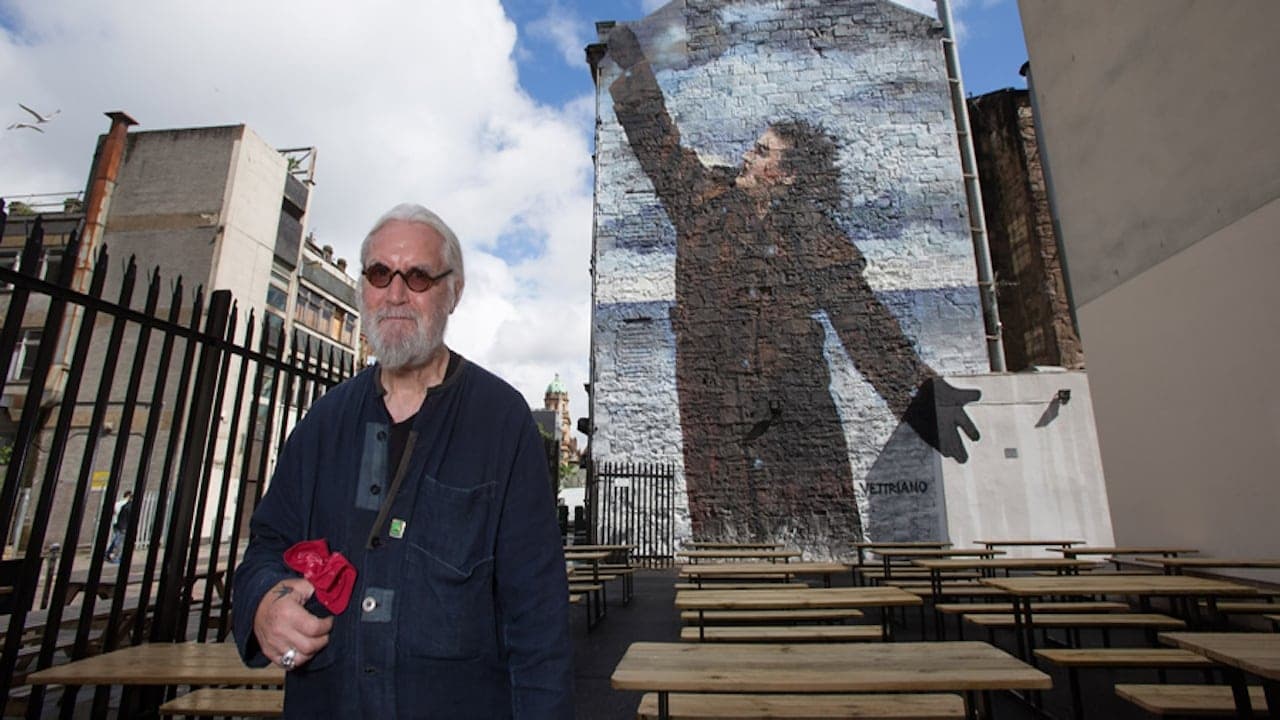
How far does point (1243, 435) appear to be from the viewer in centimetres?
493

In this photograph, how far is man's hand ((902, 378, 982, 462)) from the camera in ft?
36.2

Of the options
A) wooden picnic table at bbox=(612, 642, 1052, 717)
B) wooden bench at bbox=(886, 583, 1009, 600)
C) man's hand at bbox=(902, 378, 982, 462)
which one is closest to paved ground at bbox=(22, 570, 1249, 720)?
wooden bench at bbox=(886, 583, 1009, 600)

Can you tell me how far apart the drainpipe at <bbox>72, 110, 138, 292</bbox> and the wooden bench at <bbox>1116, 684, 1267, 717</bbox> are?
2849 cm

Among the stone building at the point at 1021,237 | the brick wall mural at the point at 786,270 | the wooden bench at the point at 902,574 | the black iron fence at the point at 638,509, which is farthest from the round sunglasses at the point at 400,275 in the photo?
the stone building at the point at 1021,237

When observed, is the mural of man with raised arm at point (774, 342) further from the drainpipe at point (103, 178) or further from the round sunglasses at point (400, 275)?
the drainpipe at point (103, 178)

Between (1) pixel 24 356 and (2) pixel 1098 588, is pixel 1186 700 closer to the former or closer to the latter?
(2) pixel 1098 588

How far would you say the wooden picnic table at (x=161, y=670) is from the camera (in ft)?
6.70

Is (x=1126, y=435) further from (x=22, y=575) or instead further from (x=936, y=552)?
(x=22, y=575)

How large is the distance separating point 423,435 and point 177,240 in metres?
27.2

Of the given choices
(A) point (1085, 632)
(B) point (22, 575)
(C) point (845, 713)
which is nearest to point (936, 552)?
(A) point (1085, 632)

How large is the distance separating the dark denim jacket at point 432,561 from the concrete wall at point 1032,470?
10.8 metres

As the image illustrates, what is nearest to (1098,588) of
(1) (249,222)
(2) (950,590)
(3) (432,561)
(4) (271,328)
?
(2) (950,590)

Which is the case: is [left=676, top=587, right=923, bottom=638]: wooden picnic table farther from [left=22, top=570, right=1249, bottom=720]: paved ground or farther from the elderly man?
the elderly man

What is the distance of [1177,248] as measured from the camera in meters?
5.59
